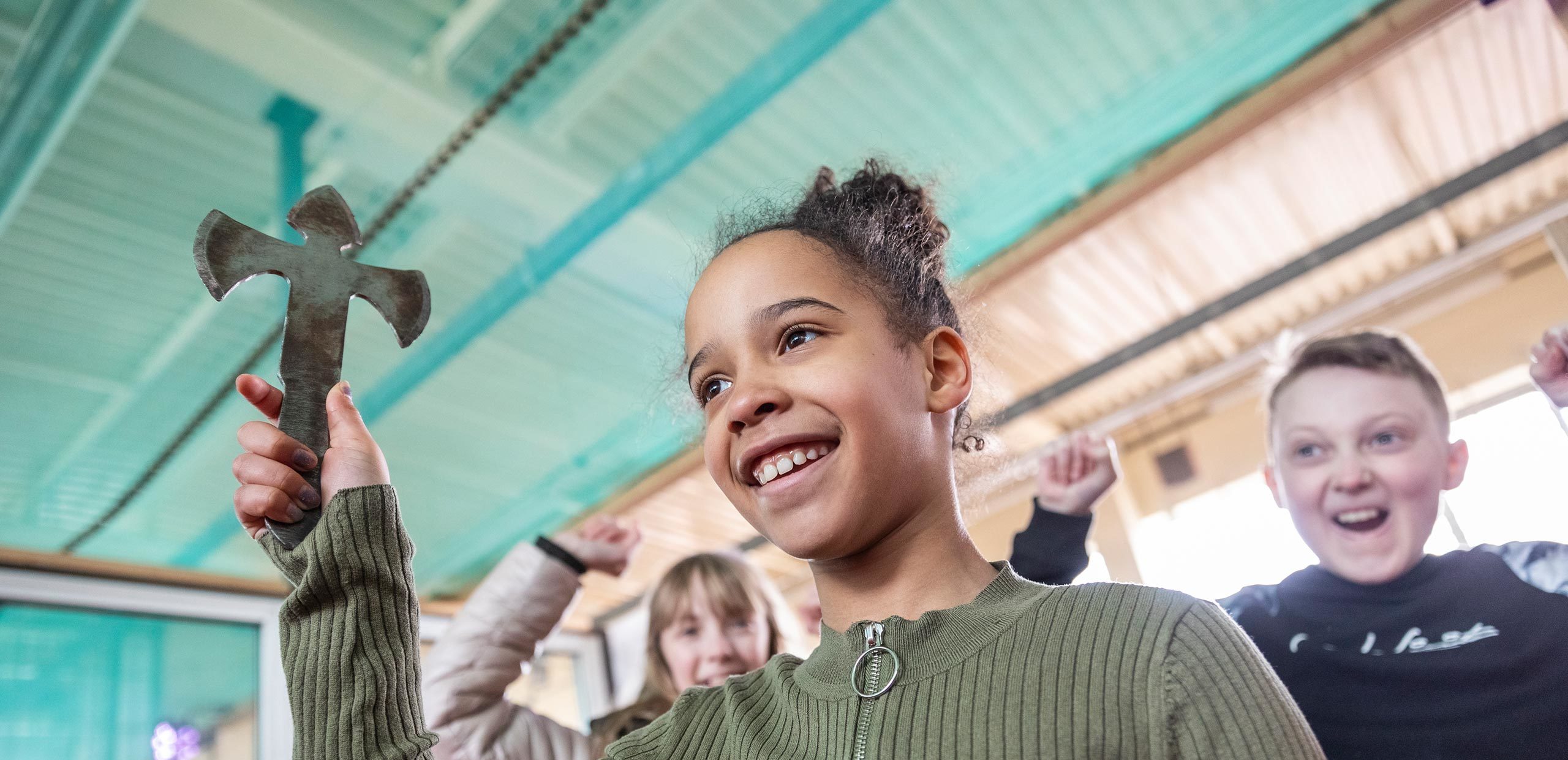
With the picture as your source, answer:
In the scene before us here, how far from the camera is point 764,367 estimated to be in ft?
2.68

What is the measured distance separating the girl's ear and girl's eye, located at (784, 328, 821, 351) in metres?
0.12

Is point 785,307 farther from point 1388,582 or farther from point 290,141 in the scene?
point 290,141

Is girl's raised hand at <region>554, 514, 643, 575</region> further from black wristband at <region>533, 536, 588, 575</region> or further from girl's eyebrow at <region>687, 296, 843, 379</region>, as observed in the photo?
girl's eyebrow at <region>687, 296, 843, 379</region>

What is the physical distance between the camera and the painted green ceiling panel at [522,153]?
6.95 ft

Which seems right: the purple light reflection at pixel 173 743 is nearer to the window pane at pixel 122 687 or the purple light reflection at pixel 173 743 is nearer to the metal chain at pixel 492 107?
the window pane at pixel 122 687

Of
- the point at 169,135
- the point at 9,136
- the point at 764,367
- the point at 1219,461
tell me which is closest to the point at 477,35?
the point at 169,135

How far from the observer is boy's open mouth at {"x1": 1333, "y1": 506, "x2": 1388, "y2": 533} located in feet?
4.70

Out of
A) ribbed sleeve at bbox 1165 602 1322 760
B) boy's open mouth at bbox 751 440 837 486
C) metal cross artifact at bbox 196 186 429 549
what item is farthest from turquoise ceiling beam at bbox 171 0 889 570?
ribbed sleeve at bbox 1165 602 1322 760

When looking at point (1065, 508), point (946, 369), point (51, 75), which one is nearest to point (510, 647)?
point (1065, 508)

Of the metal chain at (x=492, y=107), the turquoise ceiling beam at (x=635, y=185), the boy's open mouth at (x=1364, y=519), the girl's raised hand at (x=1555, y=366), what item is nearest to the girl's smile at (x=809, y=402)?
the boy's open mouth at (x=1364, y=519)

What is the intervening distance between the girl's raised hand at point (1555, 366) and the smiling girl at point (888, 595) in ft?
3.27

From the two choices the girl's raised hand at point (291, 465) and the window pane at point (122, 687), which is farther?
the window pane at point (122, 687)

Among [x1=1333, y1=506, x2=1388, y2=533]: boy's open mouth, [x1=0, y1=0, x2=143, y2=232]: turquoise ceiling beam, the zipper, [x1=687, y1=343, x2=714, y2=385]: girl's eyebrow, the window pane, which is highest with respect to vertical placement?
[x1=0, y1=0, x2=143, y2=232]: turquoise ceiling beam

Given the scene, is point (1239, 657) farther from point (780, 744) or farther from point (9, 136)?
point (9, 136)
